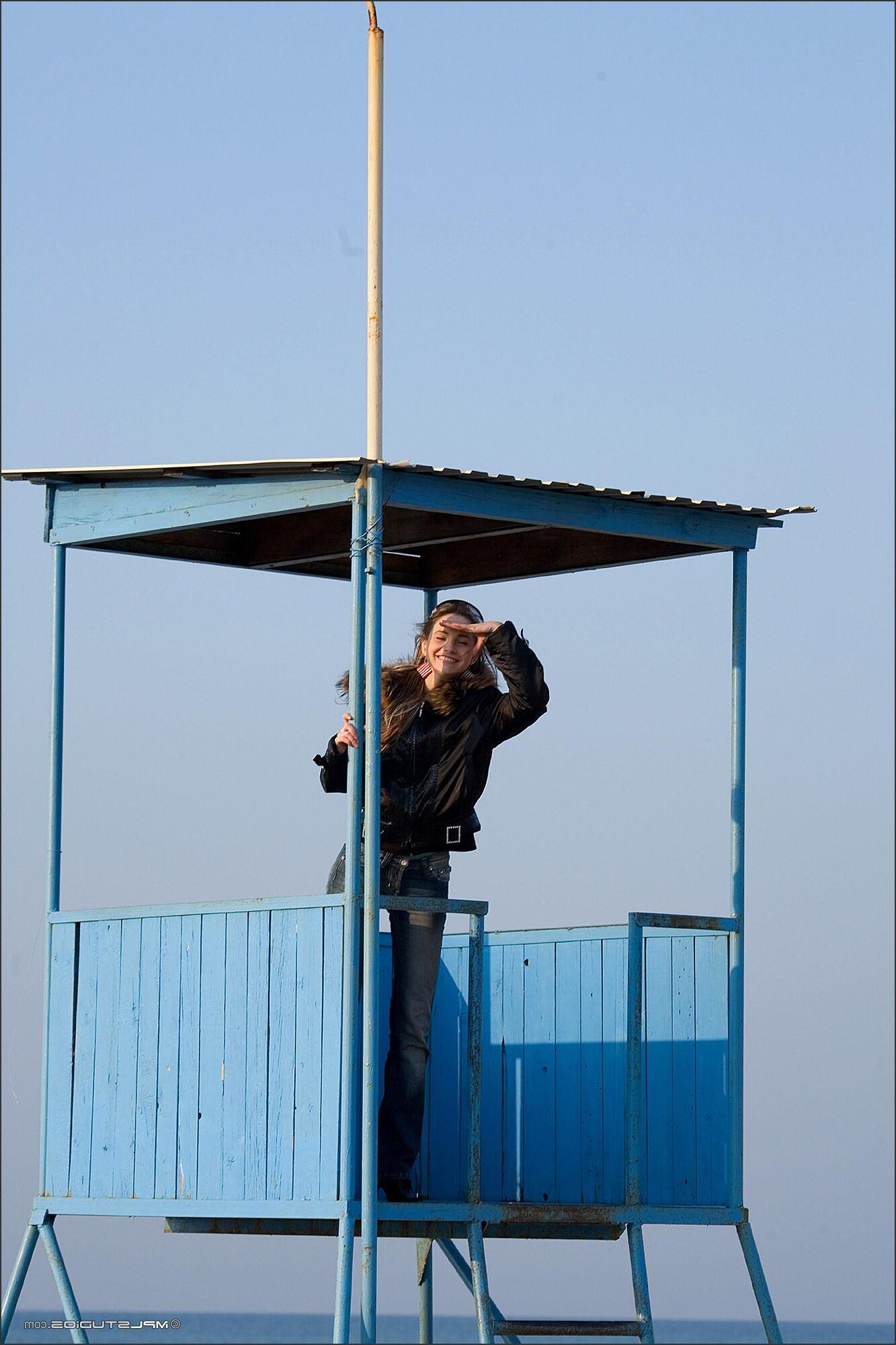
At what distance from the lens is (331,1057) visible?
11.1 m

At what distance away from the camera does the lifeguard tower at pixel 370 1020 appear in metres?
11.1

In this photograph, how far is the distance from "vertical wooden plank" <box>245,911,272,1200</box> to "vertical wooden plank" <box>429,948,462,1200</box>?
5.32ft

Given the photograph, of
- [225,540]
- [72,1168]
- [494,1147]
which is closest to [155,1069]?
[72,1168]

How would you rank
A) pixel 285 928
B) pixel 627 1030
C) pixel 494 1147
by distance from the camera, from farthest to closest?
1. pixel 494 1147
2. pixel 627 1030
3. pixel 285 928

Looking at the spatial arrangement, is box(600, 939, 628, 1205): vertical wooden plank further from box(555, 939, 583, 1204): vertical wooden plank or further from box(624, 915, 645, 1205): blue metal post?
box(624, 915, 645, 1205): blue metal post

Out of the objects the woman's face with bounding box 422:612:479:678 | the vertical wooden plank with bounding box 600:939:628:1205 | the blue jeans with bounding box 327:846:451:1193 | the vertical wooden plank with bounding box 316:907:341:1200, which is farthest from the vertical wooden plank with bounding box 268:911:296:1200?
the vertical wooden plank with bounding box 600:939:628:1205

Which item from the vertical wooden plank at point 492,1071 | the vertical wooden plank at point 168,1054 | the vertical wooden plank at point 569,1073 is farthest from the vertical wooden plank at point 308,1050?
the vertical wooden plank at point 569,1073

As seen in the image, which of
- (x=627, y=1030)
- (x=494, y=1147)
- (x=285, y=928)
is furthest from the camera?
(x=494, y=1147)

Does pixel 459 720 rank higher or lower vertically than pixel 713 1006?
higher

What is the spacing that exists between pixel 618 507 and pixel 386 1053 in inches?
110

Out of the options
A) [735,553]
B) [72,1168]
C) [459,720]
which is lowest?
[72,1168]

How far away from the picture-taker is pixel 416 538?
1376 cm

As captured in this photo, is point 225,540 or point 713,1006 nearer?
point 713,1006

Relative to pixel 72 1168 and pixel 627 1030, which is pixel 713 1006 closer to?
pixel 627 1030
